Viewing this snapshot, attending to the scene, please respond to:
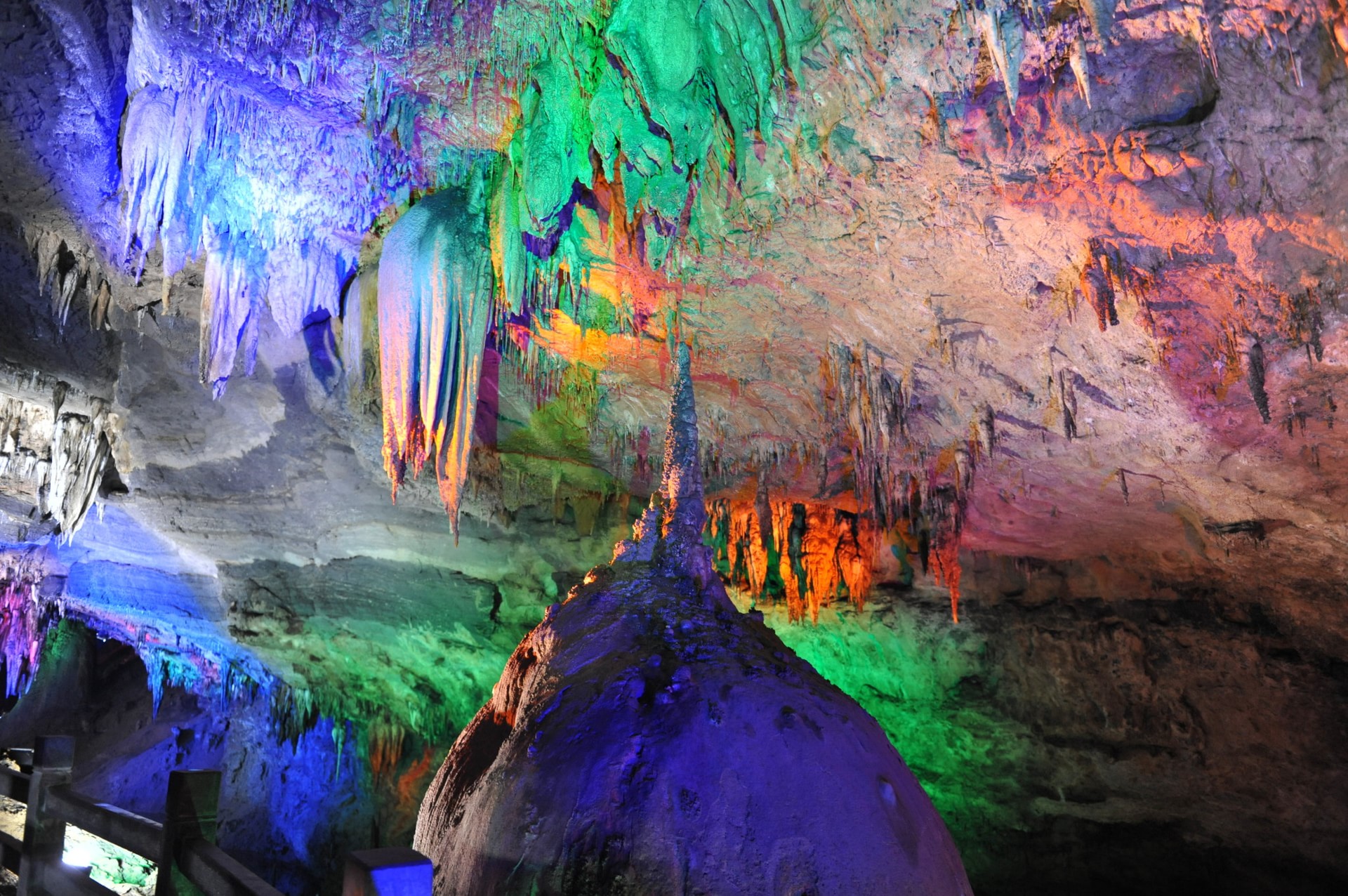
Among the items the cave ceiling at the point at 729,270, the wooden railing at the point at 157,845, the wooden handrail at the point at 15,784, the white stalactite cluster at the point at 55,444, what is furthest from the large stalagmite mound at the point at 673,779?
the white stalactite cluster at the point at 55,444

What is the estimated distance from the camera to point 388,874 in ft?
7.41

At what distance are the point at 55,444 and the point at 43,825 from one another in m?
3.89

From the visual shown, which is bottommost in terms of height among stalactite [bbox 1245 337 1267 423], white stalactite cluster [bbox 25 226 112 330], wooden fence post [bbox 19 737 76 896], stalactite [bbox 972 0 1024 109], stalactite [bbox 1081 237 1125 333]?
wooden fence post [bbox 19 737 76 896]

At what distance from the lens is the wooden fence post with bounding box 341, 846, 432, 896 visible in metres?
2.23

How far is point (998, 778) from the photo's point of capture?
8.90m

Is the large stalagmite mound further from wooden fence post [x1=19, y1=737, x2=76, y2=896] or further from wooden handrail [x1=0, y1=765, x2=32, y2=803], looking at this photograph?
wooden handrail [x1=0, y1=765, x2=32, y2=803]

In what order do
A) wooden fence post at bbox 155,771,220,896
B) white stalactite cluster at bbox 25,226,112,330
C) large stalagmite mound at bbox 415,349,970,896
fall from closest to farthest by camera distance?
large stalagmite mound at bbox 415,349,970,896 < wooden fence post at bbox 155,771,220,896 < white stalactite cluster at bbox 25,226,112,330

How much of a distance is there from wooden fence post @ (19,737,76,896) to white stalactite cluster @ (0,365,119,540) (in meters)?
3.39

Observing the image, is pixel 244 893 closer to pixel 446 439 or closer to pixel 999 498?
pixel 446 439

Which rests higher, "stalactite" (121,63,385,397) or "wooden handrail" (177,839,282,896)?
"stalactite" (121,63,385,397)

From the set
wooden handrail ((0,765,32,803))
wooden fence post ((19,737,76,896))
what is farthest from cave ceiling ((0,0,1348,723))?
wooden handrail ((0,765,32,803))

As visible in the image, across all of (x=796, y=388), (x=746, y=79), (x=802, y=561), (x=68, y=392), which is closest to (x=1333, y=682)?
(x=802, y=561)

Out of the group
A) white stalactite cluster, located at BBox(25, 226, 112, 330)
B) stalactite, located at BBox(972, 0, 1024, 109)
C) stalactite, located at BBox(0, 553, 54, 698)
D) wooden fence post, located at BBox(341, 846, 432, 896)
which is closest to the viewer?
wooden fence post, located at BBox(341, 846, 432, 896)

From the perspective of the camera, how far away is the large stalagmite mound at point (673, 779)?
3.14 metres
